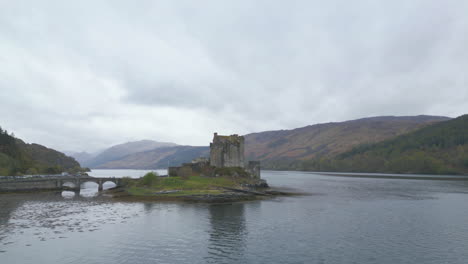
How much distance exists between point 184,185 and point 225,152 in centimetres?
2797

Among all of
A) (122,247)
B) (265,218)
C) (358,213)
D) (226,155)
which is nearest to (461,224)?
(358,213)

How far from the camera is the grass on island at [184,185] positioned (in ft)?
262

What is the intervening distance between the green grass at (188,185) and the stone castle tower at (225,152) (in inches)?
439

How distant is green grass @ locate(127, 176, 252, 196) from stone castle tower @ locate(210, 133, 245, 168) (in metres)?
11.2

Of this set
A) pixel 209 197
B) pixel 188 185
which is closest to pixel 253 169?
pixel 188 185

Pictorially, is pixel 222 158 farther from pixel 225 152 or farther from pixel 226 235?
pixel 226 235

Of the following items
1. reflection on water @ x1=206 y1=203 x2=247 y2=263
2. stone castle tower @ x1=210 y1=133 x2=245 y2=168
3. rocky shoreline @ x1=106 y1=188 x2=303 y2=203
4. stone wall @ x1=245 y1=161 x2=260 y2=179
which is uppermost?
stone castle tower @ x1=210 y1=133 x2=245 y2=168

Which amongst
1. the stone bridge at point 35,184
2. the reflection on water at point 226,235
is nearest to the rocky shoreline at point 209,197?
the reflection on water at point 226,235

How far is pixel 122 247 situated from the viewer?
34812 millimetres

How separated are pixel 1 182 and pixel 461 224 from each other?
4291 inches

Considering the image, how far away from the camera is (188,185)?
8606cm

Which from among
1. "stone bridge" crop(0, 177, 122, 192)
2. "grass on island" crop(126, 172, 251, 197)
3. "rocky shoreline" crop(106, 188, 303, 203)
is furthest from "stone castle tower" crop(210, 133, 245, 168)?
"stone bridge" crop(0, 177, 122, 192)

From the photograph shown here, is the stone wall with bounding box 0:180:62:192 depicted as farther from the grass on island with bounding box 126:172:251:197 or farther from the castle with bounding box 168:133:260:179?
the castle with bounding box 168:133:260:179

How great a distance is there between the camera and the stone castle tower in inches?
4343
